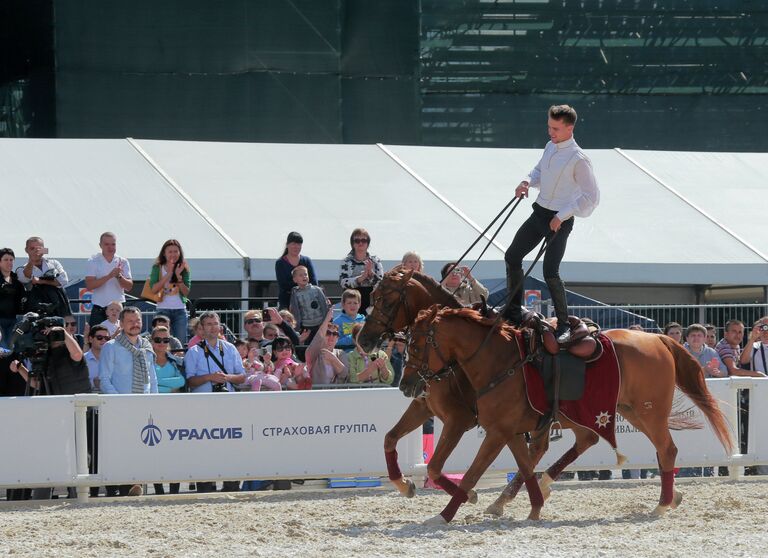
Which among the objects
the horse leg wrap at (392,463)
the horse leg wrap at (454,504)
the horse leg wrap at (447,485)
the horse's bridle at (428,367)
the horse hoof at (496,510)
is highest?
the horse's bridle at (428,367)

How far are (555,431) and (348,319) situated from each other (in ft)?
10.0

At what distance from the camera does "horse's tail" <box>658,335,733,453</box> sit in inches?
394

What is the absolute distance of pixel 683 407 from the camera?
11.7 metres

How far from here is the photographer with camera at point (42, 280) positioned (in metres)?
12.4

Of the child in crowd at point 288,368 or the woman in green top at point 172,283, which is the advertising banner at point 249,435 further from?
the woman in green top at point 172,283

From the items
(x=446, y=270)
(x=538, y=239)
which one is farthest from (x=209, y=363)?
(x=538, y=239)

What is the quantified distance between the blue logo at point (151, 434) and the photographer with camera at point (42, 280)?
2187 mm

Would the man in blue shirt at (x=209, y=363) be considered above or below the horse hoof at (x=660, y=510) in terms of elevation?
above

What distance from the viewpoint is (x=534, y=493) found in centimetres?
904

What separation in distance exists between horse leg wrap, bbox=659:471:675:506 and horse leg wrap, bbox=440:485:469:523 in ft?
4.99

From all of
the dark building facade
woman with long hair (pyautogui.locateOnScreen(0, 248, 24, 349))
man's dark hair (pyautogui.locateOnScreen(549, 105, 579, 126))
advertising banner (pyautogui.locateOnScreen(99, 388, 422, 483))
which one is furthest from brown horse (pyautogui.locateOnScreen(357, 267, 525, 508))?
the dark building facade

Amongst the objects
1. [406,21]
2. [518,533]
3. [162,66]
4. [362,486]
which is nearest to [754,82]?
[406,21]

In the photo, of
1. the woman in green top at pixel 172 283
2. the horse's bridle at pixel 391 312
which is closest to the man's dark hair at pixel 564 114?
the horse's bridle at pixel 391 312

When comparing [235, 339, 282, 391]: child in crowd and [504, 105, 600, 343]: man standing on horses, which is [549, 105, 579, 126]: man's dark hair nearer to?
[504, 105, 600, 343]: man standing on horses
